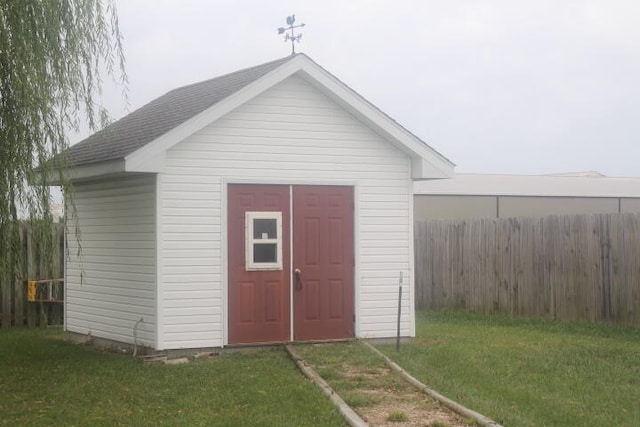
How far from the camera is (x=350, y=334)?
14.6 metres

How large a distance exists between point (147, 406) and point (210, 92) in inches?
257

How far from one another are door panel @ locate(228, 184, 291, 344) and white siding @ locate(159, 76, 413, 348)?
17cm

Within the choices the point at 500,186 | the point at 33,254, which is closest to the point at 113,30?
the point at 33,254

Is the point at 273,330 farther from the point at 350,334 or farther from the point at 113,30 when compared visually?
the point at 113,30

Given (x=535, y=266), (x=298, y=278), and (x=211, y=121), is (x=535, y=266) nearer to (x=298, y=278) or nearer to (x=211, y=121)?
(x=298, y=278)

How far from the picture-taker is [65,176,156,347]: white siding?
44.9 ft

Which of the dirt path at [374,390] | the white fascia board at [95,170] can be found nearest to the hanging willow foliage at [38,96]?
the white fascia board at [95,170]

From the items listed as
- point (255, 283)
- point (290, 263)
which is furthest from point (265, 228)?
point (255, 283)

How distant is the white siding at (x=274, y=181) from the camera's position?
13.5 metres

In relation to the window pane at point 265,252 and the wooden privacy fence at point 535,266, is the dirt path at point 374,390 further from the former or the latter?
the wooden privacy fence at point 535,266

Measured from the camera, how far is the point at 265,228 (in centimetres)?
1410

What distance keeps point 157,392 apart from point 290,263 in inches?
159

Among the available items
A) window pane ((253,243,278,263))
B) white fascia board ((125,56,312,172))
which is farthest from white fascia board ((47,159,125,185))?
window pane ((253,243,278,263))

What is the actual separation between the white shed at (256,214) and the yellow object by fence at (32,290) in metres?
3.09
